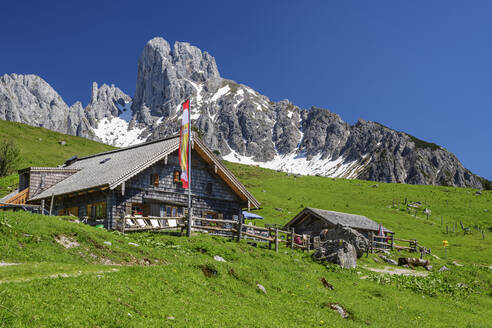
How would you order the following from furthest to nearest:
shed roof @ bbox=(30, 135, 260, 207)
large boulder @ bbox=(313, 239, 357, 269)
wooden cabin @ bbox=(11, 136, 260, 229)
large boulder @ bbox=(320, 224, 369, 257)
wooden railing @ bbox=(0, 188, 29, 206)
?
wooden railing @ bbox=(0, 188, 29, 206)
large boulder @ bbox=(320, 224, 369, 257)
wooden cabin @ bbox=(11, 136, 260, 229)
shed roof @ bbox=(30, 135, 260, 207)
large boulder @ bbox=(313, 239, 357, 269)

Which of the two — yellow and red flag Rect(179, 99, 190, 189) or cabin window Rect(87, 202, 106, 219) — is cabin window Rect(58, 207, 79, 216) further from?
yellow and red flag Rect(179, 99, 190, 189)

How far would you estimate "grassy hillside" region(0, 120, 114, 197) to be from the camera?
8000 cm

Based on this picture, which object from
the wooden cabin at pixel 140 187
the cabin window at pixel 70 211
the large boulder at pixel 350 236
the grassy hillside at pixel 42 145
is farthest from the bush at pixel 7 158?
the large boulder at pixel 350 236

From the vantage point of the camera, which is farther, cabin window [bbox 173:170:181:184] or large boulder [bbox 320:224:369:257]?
cabin window [bbox 173:170:181:184]

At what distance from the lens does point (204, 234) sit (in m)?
30.4

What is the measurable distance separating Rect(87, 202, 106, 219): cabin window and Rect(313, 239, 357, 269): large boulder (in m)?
16.2

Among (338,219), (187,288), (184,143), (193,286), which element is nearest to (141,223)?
(184,143)

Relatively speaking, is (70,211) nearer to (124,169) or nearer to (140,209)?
(140,209)

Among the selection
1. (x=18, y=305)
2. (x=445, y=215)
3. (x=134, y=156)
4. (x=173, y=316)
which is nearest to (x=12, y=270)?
(x=18, y=305)

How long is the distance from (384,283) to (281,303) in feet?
40.3

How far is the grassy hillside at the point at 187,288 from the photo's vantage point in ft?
36.0

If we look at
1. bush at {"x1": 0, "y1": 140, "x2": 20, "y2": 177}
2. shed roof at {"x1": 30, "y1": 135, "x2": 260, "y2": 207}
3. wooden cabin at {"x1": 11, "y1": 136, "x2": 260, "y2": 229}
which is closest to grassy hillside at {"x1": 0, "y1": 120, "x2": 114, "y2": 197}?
bush at {"x1": 0, "y1": 140, "x2": 20, "y2": 177}

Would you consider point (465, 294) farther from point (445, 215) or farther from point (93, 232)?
point (445, 215)

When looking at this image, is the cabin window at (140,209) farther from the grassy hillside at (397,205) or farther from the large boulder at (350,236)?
the grassy hillside at (397,205)
